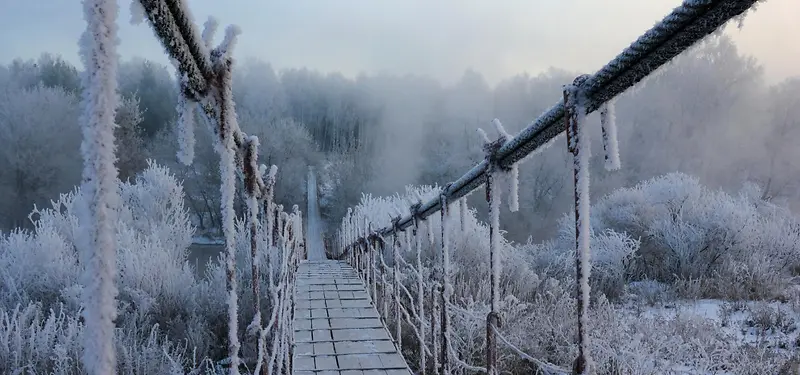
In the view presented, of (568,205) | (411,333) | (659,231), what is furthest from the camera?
(568,205)

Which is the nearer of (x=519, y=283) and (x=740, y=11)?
(x=740, y=11)

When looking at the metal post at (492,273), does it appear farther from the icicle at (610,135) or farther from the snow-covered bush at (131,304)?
the snow-covered bush at (131,304)

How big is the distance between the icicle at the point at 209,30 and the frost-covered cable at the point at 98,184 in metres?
0.62

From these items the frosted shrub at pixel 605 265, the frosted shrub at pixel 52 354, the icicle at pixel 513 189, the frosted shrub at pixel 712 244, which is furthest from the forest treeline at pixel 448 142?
the icicle at pixel 513 189

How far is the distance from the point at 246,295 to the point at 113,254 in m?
6.84

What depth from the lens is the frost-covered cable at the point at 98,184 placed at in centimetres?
50

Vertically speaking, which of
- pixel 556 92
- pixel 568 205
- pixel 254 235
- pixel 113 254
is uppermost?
pixel 556 92

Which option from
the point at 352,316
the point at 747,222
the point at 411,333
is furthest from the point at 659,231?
the point at 352,316

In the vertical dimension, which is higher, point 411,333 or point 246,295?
point 246,295

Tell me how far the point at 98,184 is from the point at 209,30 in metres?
0.73

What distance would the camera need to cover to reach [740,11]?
901 mm

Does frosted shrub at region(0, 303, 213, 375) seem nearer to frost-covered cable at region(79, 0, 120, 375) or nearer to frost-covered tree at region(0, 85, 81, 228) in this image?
frost-covered cable at region(79, 0, 120, 375)

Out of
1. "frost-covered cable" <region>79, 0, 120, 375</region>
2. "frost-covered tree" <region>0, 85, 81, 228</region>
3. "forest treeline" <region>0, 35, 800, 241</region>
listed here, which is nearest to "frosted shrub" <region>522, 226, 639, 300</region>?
"frost-covered cable" <region>79, 0, 120, 375</region>

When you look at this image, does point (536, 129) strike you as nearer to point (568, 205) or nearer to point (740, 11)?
point (740, 11)
